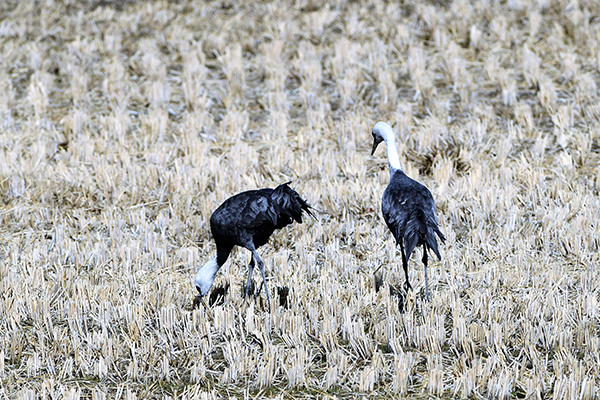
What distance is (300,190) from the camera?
8156 millimetres

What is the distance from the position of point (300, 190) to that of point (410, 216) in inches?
110

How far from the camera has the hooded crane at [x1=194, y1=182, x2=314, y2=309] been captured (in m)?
5.60

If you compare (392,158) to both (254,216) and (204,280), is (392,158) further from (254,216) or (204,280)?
(204,280)

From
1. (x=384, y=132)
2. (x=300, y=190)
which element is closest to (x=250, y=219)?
(x=384, y=132)

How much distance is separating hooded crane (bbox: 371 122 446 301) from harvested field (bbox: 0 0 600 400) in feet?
1.54

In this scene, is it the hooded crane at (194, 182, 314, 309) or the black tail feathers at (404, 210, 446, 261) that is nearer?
the black tail feathers at (404, 210, 446, 261)

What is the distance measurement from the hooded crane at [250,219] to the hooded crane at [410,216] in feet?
2.10

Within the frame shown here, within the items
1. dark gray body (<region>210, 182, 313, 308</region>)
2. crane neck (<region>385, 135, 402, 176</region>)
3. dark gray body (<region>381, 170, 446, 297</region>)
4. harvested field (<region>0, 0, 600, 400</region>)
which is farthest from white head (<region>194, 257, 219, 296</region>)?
crane neck (<region>385, 135, 402, 176</region>)

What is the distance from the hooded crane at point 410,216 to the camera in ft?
17.5

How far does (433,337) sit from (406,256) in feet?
2.06

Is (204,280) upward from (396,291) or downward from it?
upward

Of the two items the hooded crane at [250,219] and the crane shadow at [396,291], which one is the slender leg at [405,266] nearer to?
the crane shadow at [396,291]

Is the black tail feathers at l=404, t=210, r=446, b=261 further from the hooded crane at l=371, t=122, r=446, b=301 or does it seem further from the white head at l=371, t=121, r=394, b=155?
the white head at l=371, t=121, r=394, b=155

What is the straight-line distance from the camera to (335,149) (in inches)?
374
